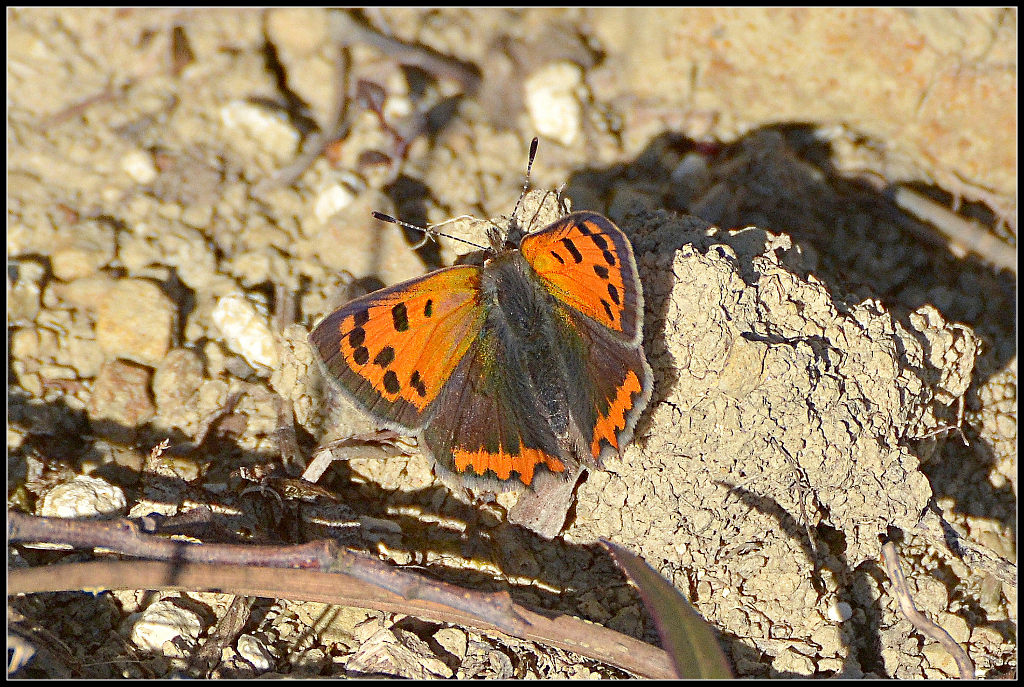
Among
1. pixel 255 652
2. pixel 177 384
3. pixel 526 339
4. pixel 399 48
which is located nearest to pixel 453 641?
pixel 255 652

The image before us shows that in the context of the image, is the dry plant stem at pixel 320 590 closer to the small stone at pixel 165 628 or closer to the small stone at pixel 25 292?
the small stone at pixel 165 628

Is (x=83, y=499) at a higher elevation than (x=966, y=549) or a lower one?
lower

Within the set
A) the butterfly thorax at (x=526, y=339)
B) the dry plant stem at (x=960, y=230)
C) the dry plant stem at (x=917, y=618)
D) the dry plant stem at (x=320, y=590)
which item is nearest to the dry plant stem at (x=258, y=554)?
the dry plant stem at (x=320, y=590)

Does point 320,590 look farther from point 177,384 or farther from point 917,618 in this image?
point 917,618

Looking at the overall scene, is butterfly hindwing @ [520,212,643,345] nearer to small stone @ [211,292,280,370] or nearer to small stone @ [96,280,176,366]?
small stone @ [211,292,280,370]

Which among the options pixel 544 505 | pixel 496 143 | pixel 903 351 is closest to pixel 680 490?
pixel 544 505
